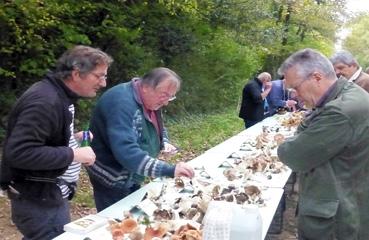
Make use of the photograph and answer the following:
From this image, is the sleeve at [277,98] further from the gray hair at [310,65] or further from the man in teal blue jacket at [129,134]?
the gray hair at [310,65]

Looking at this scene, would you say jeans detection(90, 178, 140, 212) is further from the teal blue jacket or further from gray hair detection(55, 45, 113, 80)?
gray hair detection(55, 45, 113, 80)

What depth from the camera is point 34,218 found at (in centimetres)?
222

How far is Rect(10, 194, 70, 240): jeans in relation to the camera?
222 cm

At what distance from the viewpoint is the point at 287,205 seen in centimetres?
549

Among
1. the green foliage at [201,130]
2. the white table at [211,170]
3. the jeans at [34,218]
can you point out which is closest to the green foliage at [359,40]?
the green foliage at [201,130]

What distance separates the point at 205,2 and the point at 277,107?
5.05 metres

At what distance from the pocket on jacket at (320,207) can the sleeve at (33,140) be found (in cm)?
121

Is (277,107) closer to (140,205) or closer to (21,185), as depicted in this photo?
(140,205)

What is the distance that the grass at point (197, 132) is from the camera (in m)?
7.76

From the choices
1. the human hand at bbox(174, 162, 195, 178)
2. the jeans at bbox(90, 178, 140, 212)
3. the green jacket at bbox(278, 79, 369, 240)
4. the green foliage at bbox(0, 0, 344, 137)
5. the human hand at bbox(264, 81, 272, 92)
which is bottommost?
the green foliage at bbox(0, 0, 344, 137)

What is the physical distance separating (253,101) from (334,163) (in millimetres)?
4364

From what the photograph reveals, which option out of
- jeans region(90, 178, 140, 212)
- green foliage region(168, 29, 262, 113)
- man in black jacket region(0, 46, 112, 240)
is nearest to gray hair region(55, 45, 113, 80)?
man in black jacket region(0, 46, 112, 240)

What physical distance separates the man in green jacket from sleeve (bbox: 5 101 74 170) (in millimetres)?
1148

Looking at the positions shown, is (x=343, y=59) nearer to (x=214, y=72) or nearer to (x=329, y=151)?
(x=329, y=151)
